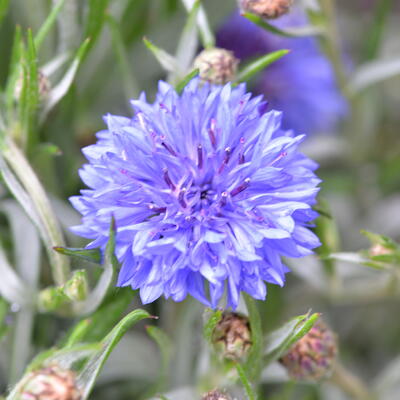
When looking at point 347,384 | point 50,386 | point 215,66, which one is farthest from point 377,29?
point 50,386

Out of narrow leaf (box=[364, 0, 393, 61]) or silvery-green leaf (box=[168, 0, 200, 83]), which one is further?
narrow leaf (box=[364, 0, 393, 61])

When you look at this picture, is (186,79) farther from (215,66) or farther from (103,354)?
(103,354)

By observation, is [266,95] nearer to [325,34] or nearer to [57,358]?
[325,34]

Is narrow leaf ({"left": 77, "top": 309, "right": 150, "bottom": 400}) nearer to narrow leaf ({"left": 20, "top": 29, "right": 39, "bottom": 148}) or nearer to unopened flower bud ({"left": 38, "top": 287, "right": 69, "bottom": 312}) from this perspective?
unopened flower bud ({"left": 38, "top": 287, "right": 69, "bottom": 312})

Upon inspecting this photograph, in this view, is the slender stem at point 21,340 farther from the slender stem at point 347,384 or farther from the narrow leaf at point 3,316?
the slender stem at point 347,384

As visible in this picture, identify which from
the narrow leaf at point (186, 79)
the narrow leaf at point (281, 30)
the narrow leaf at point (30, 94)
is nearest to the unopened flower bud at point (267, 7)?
the narrow leaf at point (281, 30)

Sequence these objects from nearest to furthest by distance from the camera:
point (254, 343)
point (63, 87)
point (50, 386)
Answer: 1. point (50, 386)
2. point (254, 343)
3. point (63, 87)

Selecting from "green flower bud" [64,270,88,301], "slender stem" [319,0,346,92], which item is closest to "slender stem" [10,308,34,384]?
"green flower bud" [64,270,88,301]
